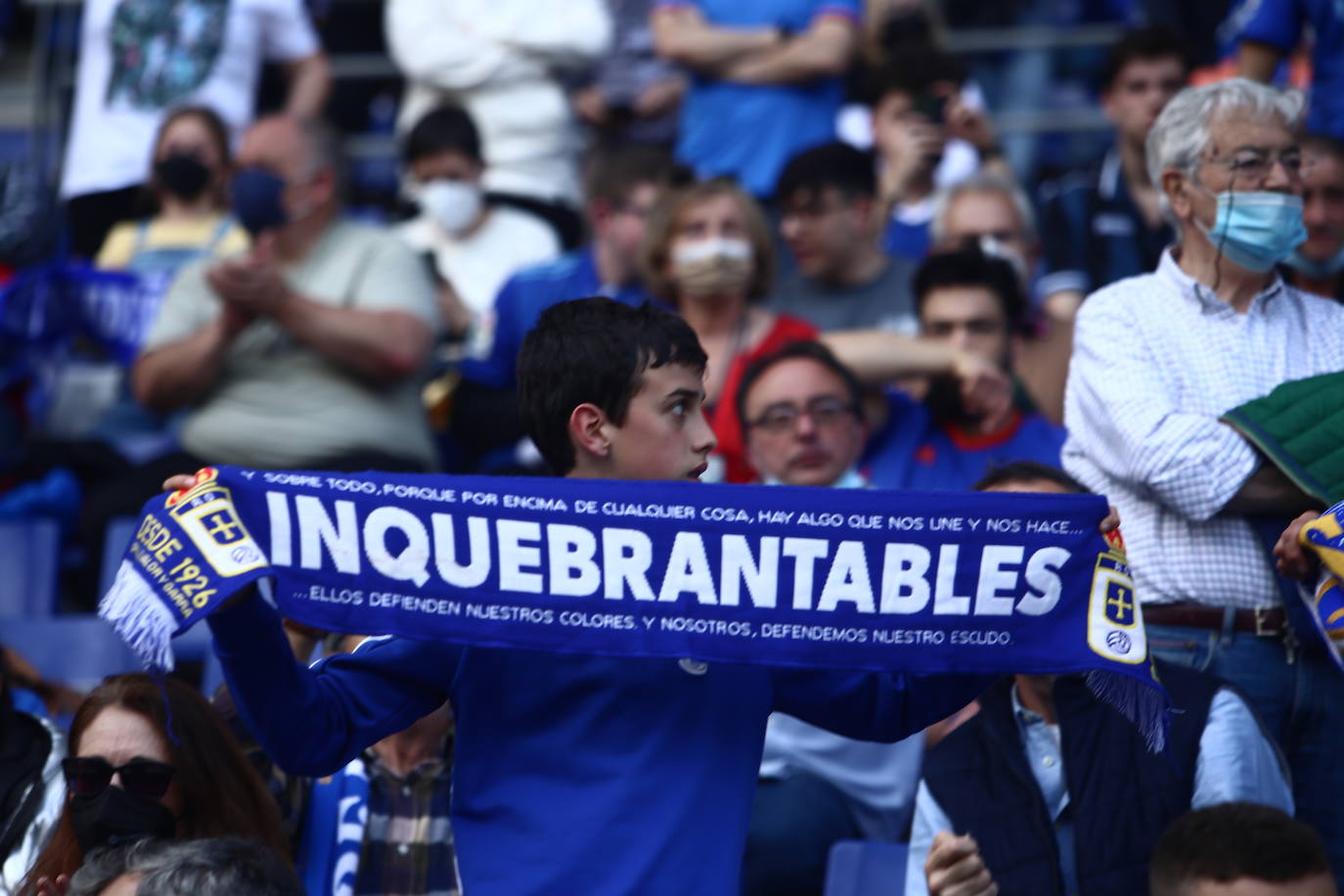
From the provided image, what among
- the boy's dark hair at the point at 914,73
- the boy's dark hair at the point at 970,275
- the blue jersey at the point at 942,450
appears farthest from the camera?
the boy's dark hair at the point at 914,73

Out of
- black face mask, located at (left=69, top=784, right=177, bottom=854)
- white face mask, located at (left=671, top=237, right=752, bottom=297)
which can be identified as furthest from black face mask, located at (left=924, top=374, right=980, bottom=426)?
black face mask, located at (left=69, top=784, right=177, bottom=854)

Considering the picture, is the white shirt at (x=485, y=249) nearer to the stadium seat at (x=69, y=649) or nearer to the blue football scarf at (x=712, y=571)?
the stadium seat at (x=69, y=649)

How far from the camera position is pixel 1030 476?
3982mm

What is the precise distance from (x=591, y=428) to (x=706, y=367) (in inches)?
9.3

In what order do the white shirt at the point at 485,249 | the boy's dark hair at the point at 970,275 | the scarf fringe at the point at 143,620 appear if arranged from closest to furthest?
the scarf fringe at the point at 143,620
the boy's dark hair at the point at 970,275
the white shirt at the point at 485,249

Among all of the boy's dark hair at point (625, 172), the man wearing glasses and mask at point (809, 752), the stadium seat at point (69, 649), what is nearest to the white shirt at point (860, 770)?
the man wearing glasses and mask at point (809, 752)

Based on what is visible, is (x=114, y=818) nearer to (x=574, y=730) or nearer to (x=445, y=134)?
(x=574, y=730)

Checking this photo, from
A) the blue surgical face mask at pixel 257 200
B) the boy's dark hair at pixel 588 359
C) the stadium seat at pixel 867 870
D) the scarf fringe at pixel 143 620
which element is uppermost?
the blue surgical face mask at pixel 257 200

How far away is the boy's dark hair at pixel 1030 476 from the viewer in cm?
397

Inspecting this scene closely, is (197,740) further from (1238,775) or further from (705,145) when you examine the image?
(705,145)

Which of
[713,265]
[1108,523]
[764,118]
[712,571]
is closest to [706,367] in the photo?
[712,571]

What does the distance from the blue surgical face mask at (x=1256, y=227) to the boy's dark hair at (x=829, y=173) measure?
252 centimetres

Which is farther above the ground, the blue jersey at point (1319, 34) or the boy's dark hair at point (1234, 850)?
the blue jersey at point (1319, 34)

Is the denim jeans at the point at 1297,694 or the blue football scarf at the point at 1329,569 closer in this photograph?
the blue football scarf at the point at 1329,569
